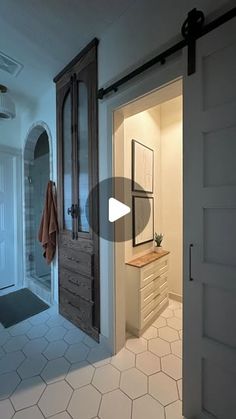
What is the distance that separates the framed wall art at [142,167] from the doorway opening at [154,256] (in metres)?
0.01

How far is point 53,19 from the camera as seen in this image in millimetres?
1654

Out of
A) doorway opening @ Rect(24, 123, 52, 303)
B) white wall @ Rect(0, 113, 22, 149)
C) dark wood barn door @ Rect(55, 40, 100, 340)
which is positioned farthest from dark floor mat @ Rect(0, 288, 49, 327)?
white wall @ Rect(0, 113, 22, 149)

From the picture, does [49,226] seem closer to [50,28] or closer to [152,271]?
[152,271]

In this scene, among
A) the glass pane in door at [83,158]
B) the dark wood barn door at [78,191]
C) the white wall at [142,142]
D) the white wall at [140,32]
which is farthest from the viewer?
the white wall at [142,142]

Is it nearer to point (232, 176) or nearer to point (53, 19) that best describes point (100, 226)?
point (232, 176)

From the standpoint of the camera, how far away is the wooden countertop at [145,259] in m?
2.13

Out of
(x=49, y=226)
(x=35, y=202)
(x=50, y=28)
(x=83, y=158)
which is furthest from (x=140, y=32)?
(x=35, y=202)

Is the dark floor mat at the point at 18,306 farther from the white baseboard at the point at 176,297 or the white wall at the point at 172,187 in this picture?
the white wall at the point at 172,187

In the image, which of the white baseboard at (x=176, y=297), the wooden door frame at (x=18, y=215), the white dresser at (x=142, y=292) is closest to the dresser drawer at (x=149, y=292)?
the white dresser at (x=142, y=292)

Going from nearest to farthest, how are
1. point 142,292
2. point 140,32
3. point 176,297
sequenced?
point 140,32, point 142,292, point 176,297

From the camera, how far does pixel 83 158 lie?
213 cm

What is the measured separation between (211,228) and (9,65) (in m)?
2.47

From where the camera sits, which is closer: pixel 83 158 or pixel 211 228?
pixel 211 228

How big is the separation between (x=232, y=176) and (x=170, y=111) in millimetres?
2094
